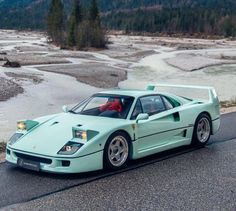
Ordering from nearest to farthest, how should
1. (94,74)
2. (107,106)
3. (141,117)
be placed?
(141,117), (107,106), (94,74)

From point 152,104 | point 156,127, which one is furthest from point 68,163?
point 152,104

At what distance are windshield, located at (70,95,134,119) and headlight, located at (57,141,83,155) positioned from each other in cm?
115

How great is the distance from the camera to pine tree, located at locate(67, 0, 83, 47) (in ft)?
300

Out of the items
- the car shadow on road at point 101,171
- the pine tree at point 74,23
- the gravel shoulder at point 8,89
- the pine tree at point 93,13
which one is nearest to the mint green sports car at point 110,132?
the car shadow on road at point 101,171

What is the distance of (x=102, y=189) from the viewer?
698 centimetres

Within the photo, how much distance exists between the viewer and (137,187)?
23.3 ft

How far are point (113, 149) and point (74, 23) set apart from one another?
9012 cm

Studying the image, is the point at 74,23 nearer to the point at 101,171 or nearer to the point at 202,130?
the point at 202,130

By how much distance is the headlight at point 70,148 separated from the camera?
7508 millimetres

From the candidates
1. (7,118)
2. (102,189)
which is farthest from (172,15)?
(102,189)

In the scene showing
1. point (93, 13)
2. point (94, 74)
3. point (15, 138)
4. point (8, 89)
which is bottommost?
point (94, 74)

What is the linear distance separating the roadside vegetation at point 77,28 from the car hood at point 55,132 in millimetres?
78925

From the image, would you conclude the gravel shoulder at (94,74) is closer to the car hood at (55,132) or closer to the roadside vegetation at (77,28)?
the car hood at (55,132)

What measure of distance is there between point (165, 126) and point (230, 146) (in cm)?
168
